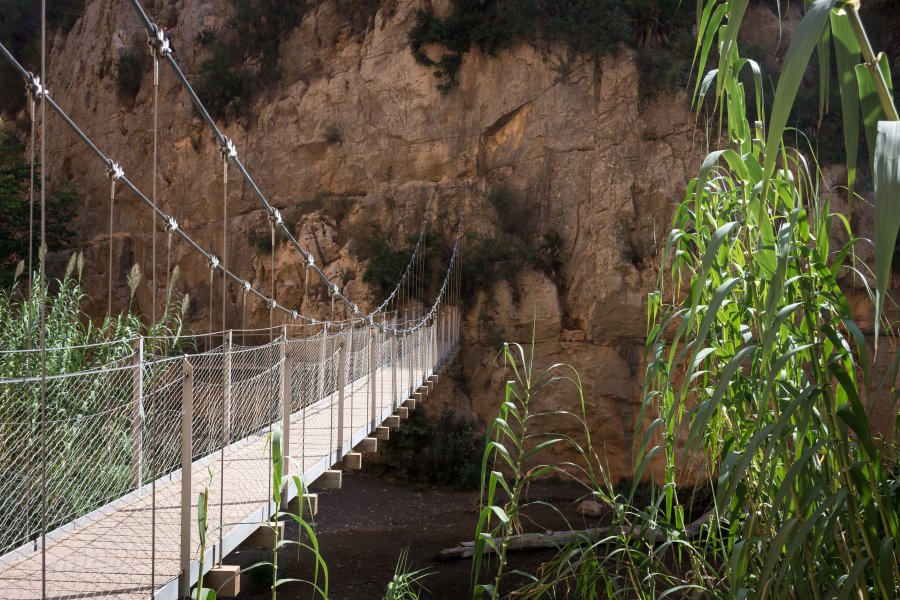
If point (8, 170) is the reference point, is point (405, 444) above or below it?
below

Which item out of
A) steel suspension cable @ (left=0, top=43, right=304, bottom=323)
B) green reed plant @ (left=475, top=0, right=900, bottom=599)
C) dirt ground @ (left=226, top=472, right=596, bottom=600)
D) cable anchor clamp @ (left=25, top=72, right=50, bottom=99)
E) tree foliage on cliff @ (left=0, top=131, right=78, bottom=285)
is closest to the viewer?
green reed plant @ (left=475, top=0, right=900, bottom=599)

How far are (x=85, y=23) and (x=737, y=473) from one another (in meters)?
13.2

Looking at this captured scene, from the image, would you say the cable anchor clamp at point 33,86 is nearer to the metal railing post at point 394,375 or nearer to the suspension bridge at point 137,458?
the suspension bridge at point 137,458

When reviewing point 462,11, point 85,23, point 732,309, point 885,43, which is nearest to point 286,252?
point 462,11

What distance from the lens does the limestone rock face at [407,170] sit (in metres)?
9.15

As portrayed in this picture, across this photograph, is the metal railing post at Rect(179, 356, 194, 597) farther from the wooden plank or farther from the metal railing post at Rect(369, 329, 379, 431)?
the metal railing post at Rect(369, 329, 379, 431)

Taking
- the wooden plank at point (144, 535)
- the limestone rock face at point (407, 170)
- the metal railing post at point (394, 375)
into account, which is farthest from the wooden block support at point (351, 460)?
the limestone rock face at point (407, 170)

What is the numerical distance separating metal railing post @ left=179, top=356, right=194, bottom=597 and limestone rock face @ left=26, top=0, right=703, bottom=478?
7.25m

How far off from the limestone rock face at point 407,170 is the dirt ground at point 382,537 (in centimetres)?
130

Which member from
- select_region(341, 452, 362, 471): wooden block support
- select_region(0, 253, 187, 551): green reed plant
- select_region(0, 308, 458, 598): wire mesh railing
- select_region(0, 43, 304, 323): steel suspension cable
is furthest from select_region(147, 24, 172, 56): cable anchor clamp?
select_region(341, 452, 362, 471): wooden block support

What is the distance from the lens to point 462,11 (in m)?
10.3

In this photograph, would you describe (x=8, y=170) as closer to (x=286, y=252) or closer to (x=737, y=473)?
(x=286, y=252)

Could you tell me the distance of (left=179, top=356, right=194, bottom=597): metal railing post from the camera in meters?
1.82

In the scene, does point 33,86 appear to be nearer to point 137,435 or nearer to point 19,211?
point 137,435
